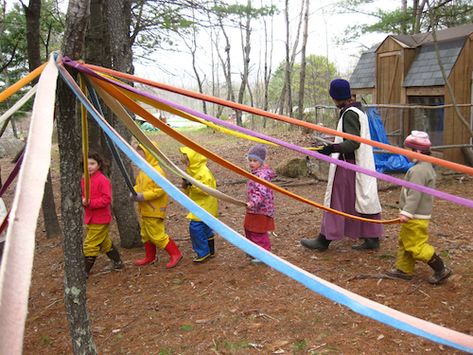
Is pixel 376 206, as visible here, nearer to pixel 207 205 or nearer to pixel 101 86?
pixel 207 205

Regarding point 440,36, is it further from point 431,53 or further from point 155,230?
point 155,230

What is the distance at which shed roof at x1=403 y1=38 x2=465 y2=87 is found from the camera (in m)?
8.88

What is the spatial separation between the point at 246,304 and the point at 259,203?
1.00m

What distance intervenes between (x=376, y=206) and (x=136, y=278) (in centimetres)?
243

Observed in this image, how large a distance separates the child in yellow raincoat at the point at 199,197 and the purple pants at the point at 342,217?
1180 millimetres

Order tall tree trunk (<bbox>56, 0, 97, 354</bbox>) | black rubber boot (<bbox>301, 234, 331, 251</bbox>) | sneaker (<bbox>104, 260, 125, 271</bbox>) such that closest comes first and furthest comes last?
1. tall tree trunk (<bbox>56, 0, 97, 354</bbox>)
2. sneaker (<bbox>104, 260, 125, 271</bbox>)
3. black rubber boot (<bbox>301, 234, 331, 251</bbox>)

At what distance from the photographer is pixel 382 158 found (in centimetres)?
861

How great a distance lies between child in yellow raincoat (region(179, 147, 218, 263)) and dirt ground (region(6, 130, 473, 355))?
0.60 feet

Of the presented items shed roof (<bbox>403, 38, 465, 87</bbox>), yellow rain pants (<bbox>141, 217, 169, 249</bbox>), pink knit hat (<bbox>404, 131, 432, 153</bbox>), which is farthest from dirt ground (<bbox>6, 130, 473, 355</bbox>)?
shed roof (<bbox>403, 38, 465, 87</bbox>)

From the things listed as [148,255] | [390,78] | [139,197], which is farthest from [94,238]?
[390,78]

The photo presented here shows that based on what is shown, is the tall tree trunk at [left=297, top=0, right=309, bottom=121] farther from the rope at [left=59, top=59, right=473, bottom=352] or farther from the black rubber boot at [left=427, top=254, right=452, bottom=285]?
the rope at [left=59, top=59, right=473, bottom=352]

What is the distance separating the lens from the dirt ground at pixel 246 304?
9.73 feet

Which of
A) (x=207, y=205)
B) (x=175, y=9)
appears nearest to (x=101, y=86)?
(x=207, y=205)

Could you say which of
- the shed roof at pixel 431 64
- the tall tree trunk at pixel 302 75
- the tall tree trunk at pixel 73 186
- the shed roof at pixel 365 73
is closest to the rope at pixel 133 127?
the tall tree trunk at pixel 73 186
